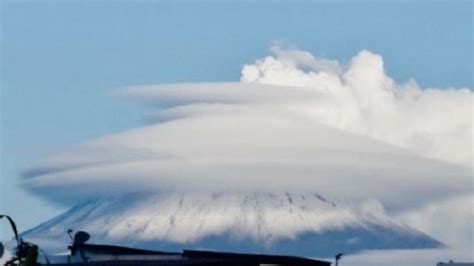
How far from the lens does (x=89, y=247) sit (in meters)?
154

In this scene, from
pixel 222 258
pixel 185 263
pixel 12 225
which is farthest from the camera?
pixel 222 258

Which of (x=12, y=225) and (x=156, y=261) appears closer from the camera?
(x=12, y=225)

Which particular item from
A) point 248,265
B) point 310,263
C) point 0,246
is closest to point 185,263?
point 248,265

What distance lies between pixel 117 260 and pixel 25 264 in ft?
405

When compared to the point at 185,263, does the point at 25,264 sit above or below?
below

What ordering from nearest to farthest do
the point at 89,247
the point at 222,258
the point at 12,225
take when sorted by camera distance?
the point at 12,225 → the point at 222,258 → the point at 89,247

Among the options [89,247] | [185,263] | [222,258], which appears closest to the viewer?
[185,263]

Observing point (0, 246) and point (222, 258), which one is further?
point (222, 258)

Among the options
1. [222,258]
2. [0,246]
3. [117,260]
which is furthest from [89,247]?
[0,246]

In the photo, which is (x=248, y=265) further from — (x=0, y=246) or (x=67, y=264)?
(x=0, y=246)

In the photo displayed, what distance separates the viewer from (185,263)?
132750 millimetres

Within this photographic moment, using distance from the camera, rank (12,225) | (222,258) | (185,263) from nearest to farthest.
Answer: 1. (12,225)
2. (185,263)
3. (222,258)

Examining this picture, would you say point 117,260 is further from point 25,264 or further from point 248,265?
point 25,264

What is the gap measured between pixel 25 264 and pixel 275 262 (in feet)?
394
